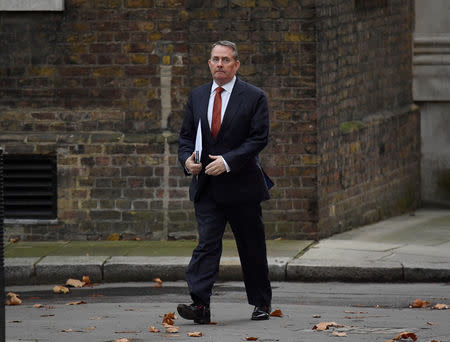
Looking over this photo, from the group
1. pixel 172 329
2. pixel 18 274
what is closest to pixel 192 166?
pixel 172 329

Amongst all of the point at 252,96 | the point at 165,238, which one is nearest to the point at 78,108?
the point at 165,238

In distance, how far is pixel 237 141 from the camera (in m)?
8.50

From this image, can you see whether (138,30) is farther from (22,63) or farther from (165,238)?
(165,238)

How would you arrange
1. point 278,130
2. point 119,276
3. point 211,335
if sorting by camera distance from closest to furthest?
point 211,335 < point 119,276 < point 278,130

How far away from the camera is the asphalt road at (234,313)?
8.09 m

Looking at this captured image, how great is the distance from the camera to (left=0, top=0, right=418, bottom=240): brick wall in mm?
12094

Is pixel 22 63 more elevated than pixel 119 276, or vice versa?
pixel 22 63

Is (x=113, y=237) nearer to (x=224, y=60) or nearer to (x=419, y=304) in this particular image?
(x=419, y=304)

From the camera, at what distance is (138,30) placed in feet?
40.2

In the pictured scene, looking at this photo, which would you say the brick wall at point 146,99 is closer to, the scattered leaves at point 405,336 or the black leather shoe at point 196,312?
the black leather shoe at point 196,312

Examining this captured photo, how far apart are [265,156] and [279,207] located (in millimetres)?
503

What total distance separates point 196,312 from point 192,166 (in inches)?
37.6

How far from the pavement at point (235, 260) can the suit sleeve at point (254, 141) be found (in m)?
2.44

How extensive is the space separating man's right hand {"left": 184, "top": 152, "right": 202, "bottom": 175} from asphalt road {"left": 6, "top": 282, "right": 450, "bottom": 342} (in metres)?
1.02
